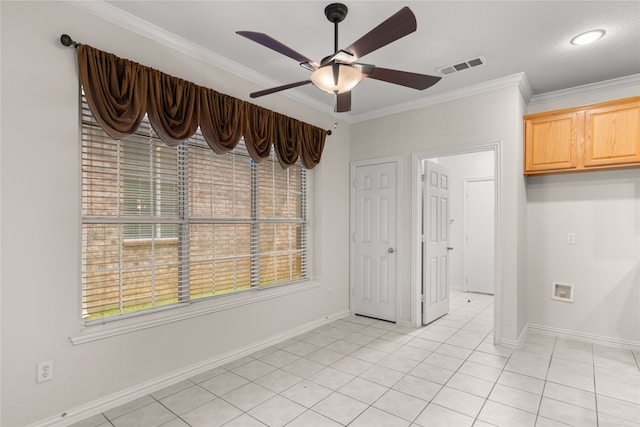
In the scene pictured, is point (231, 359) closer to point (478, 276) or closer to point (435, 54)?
point (435, 54)

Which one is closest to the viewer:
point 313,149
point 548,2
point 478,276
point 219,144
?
point 548,2

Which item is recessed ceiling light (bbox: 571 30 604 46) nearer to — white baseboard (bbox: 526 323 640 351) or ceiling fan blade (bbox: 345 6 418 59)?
ceiling fan blade (bbox: 345 6 418 59)

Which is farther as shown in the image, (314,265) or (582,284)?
(314,265)

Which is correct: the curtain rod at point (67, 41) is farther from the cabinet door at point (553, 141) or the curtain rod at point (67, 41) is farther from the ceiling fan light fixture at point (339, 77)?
the cabinet door at point (553, 141)

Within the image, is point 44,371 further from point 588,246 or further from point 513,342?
point 588,246

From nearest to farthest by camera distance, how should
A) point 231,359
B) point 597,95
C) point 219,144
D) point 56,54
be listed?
point 56,54
point 219,144
point 231,359
point 597,95

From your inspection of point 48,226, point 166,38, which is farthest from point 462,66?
point 48,226

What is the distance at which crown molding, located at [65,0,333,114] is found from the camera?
2.21 metres

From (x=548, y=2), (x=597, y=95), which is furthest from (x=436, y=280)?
(x=548, y=2)

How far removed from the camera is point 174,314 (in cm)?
262

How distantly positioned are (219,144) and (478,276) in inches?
197

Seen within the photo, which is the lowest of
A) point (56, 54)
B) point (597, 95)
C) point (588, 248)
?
point (588, 248)

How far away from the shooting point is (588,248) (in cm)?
355

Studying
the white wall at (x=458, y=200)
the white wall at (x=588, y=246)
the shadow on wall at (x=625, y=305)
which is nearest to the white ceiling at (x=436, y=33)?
the white wall at (x=588, y=246)
